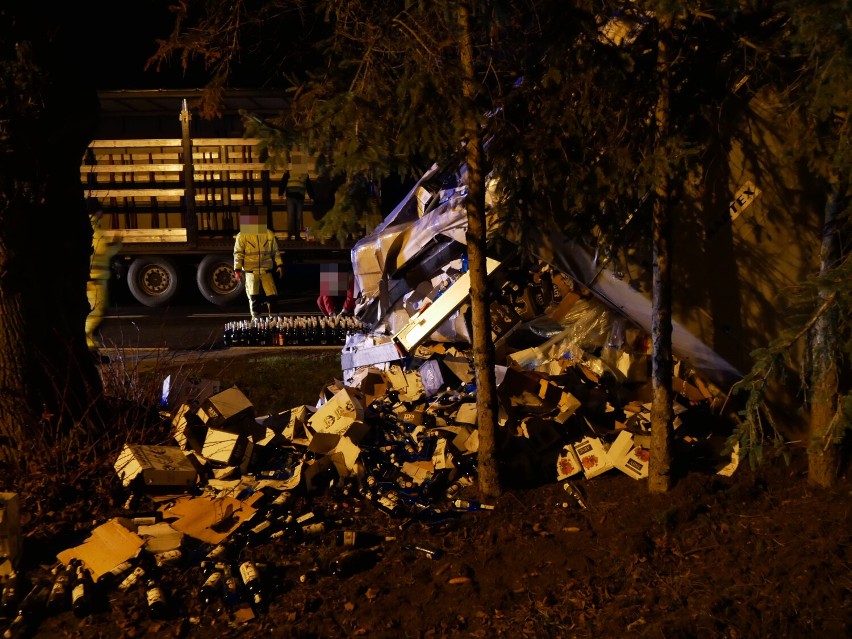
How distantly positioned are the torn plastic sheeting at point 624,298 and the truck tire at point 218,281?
346 inches

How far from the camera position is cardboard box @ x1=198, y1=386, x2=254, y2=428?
5059 mm

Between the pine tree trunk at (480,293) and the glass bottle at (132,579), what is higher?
the pine tree trunk at (480,293)

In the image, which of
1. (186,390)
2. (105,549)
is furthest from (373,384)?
(105,549)

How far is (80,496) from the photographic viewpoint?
14.1 ft

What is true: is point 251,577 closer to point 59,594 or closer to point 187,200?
point 59,594

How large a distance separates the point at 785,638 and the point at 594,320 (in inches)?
147

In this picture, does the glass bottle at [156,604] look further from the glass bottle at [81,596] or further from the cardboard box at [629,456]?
the cardboard box at [629,456]

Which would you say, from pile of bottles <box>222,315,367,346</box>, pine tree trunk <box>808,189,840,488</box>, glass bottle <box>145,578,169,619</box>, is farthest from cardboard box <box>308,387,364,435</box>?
pile of bottles <box>222,315,367,346</box>

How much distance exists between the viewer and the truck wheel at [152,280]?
44.3 feet

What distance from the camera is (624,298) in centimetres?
549

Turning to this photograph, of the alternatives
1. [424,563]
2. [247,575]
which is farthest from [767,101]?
[247,575]

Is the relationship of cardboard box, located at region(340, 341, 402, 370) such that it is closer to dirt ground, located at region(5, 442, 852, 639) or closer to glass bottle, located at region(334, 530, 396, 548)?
dirt ground, located at region(5, 442, 852, 639)

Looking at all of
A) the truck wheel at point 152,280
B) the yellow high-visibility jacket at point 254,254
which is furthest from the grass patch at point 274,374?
the truck wheel at point 152,280

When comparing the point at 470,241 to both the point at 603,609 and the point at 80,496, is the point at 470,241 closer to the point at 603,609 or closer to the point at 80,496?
the point at 603,609
